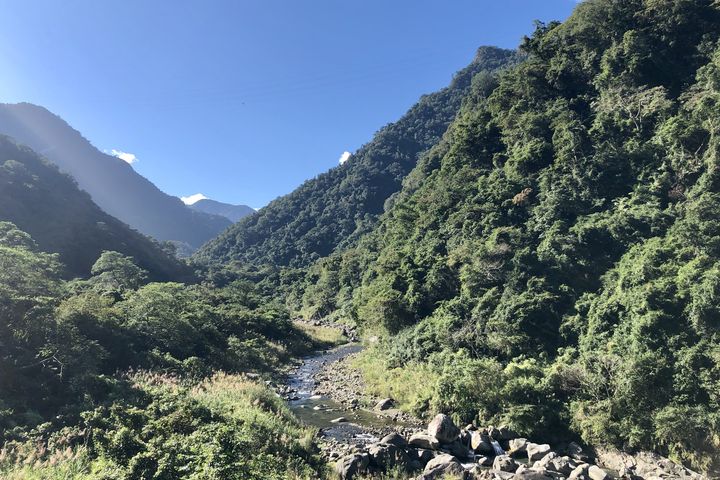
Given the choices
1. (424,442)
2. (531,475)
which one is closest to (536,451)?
(531,475)

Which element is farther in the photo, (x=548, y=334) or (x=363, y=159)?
(x=363, y=159)

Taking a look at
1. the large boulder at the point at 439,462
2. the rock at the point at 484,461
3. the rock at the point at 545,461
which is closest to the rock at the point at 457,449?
the rock at the point at 484,461

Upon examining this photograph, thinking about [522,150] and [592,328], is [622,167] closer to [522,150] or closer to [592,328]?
[522,150]

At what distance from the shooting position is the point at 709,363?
61.8 ft

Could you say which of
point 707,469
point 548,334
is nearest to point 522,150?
point 548,334

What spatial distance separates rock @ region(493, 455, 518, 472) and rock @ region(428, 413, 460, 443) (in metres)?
2.29

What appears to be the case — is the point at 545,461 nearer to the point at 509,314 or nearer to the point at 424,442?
the point at 424,442

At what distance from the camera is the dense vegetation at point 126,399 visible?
466 inches

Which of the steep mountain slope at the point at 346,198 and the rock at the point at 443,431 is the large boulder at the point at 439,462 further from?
the steep mountain slope at the point at 346,198

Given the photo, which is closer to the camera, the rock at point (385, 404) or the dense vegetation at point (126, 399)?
the dense vegetation at point (126, 399)

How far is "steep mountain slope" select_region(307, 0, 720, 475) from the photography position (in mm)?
19750

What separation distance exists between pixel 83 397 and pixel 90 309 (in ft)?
32.1

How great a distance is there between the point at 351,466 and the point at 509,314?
59.1 feet

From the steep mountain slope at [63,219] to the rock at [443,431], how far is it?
74472 millimetres
